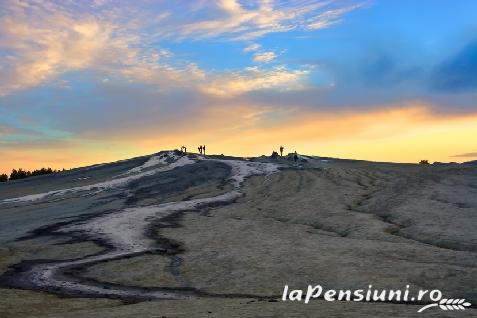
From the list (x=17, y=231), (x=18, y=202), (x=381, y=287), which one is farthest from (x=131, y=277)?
(x=18, y=202)

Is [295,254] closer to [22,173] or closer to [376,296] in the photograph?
[376,296]

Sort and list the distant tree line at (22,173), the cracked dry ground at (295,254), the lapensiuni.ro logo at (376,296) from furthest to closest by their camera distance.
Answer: the distant tree line at (22,173), the lapensiuni.ro logo at (376,296), the cracked dry ground at (295,254)

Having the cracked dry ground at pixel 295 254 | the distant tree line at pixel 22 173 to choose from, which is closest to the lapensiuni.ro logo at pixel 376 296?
the cracked dry ground at pixel 295 254

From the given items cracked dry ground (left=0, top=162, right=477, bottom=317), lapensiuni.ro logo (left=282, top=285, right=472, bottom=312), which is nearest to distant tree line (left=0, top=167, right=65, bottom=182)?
cracked dry ground (left=0, top=162, right=477, bottom=317)

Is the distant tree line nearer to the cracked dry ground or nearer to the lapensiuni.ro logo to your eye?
the cracked dry ground

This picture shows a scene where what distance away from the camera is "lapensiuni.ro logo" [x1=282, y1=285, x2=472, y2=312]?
2525 cm

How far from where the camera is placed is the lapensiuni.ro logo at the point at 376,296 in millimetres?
25250

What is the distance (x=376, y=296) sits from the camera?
87.6ft

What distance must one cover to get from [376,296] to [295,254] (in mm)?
10769

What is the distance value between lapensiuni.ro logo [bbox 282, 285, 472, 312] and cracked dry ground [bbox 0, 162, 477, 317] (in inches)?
28.4

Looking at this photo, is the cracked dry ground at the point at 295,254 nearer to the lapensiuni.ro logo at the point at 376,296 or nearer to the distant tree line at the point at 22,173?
the lapensiuni.ro logo at the point at 376,296

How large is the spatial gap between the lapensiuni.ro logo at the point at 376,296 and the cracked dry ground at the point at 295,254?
0.72 m

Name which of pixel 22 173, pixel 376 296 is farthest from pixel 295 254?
pixel 22 173

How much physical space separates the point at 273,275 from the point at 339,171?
55183mm
